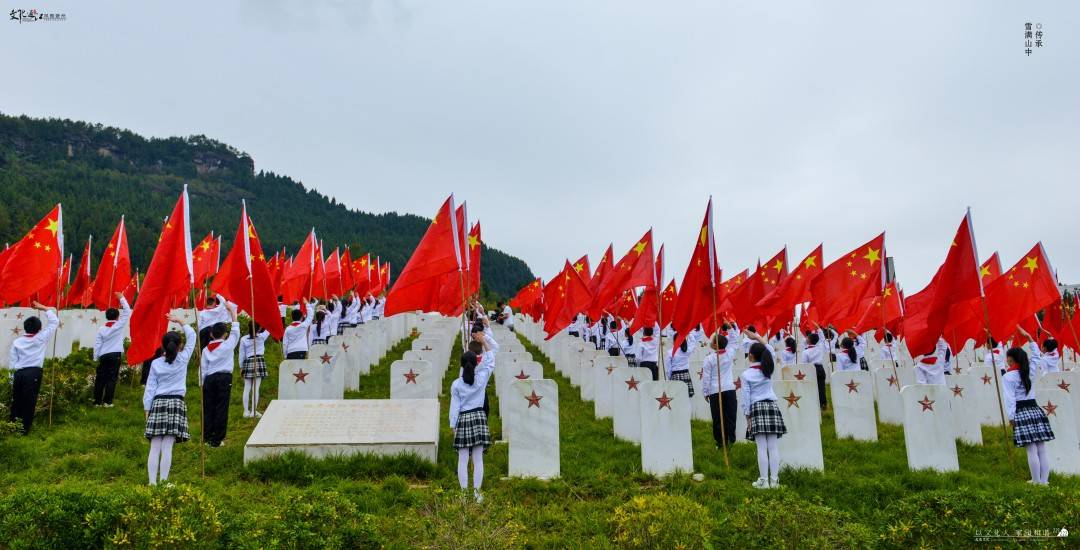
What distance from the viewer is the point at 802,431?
307 inches

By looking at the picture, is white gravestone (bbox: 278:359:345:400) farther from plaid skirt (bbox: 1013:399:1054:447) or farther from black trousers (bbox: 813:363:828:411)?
black trousers (bbox: 813:363:828:411)

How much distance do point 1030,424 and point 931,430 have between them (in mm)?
1015

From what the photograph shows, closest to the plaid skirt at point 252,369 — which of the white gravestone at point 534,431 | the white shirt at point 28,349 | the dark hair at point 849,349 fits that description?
the white shirt at point 28,349

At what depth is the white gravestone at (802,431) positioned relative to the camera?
7738 millimetres

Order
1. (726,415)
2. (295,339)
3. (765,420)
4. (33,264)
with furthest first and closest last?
(295,339) → (33,264) → (726,415) → (765,420)

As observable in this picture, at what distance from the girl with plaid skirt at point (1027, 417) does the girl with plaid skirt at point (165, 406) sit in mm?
9522

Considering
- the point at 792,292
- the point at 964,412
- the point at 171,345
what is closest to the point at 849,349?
the point at 792,292

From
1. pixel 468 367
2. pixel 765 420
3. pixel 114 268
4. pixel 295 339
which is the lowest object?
pixel 765 420

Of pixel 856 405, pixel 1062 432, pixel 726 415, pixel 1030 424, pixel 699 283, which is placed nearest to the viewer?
pixel 1030 424

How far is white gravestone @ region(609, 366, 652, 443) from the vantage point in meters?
9.31

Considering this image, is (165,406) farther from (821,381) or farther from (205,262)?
(205,262)

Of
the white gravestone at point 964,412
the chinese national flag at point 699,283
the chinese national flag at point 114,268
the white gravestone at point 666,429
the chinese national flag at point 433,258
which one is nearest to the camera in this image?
the white gravestone at point 666,429

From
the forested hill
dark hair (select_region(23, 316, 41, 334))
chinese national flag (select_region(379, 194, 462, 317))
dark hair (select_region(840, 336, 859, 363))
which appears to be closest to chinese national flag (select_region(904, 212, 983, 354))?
dark hair (select_region(840, 336, 859, 363))

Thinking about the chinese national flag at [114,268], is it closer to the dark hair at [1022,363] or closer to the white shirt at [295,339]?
the white shirt at [295,339]
